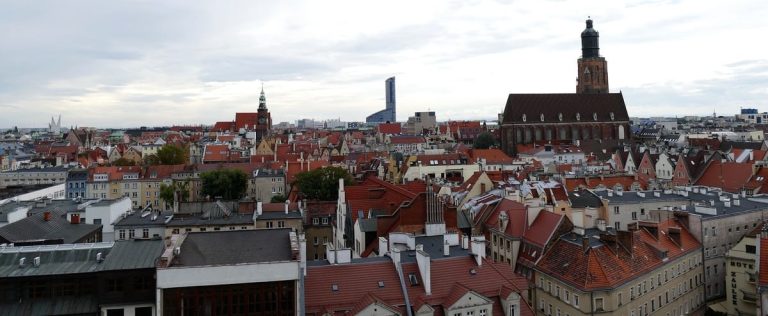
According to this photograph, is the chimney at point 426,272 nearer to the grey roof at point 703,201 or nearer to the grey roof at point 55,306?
the grey roof at point 55,306

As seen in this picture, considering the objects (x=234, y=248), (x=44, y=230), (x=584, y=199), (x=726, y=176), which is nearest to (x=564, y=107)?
(x=726, y=176)

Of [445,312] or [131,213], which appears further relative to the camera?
[131,213]

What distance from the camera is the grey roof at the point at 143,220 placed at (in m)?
53.6

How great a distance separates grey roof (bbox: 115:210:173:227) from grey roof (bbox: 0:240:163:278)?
22716 mm

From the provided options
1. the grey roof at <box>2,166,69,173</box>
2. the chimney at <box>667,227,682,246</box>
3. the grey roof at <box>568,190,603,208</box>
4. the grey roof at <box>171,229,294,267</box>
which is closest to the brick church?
the grey roof at <box>568,190,603,208</box>

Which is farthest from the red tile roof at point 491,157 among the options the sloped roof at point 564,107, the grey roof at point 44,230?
the grey roof at point 44,230

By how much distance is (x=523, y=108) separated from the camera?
140625mm

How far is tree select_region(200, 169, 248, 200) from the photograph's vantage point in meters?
86.9

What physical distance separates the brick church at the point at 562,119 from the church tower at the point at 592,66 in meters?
8.64

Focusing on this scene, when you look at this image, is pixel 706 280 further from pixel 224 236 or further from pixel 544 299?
pixel 224 236

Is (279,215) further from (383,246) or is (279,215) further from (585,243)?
(585,243)

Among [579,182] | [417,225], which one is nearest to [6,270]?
[417,225]

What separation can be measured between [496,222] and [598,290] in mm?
13964

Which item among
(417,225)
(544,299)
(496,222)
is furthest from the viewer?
(496,222)
